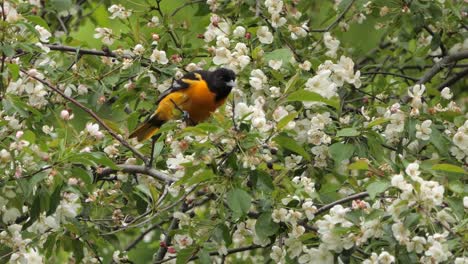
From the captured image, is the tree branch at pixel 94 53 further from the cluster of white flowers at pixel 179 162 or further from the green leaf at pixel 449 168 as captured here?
the green leaf at pixel 449 168

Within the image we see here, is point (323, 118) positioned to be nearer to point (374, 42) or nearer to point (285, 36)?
point (285, 36)

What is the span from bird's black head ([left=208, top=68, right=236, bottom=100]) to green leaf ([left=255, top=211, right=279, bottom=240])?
1.03 metres

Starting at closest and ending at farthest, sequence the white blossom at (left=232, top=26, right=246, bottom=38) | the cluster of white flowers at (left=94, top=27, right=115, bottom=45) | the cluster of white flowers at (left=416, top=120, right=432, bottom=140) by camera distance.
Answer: the cluster of white flowers at (left=416, top=120, right=432, bottom=140) < the white blossom at (left=232, top=26, right=246, bottom=38) < the cluster of white flowers at (left=94, top=27, right=115, bottom=45)

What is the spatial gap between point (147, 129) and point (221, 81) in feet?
1.92

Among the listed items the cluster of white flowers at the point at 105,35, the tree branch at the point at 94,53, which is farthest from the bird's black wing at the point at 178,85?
the cluster of white flowers at the point at 105,35

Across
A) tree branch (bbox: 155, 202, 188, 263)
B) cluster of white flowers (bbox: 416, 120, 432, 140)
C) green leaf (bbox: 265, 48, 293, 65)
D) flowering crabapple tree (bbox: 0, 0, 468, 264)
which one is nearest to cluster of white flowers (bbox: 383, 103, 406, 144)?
flowering crabapple tree (bbox: 0, 0, 468, 264)

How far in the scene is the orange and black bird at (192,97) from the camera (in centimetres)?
514

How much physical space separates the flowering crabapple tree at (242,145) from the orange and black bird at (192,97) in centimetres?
6

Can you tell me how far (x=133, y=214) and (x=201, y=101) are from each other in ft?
2.45

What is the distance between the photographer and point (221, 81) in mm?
5168

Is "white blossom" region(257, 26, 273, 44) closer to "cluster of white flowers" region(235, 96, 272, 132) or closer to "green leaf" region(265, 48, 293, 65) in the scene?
"green leaf" region(265, 48, 293, 65)

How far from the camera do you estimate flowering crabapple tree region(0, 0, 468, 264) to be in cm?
362

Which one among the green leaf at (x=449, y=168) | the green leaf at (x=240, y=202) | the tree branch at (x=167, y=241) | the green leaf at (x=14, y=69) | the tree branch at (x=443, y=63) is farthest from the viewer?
the tree branch at (x=443, y=63)

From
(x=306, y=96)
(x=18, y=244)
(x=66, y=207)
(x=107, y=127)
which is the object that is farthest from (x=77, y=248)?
(x=306, y=96)
